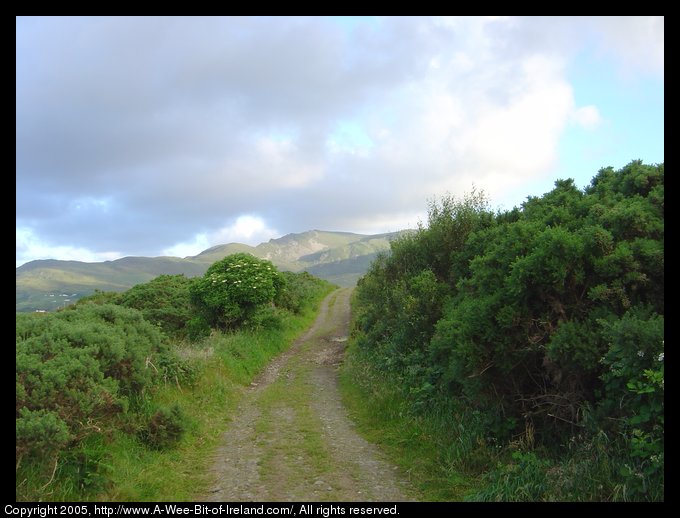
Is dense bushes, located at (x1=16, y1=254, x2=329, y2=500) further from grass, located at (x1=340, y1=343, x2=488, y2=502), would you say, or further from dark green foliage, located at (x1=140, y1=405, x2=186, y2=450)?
grass, located at (x1=340, y1=343, x2=488, y2=502)

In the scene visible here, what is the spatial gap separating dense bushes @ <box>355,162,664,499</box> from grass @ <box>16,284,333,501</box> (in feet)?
14.5

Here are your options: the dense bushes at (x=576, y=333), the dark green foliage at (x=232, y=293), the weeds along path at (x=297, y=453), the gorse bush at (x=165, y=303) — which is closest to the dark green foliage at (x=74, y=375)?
the weeds along path at (x=297, y=453)

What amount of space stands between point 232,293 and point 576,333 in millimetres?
15794

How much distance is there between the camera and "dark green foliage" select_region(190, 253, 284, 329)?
19547mm

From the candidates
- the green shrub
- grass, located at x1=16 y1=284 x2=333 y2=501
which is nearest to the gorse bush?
grass, located at x1=16 y1=284 x2=333 y2=501

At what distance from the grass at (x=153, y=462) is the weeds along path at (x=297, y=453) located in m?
0.37

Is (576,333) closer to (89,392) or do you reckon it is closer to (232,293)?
(89,392)

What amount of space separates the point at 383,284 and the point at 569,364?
12.5m

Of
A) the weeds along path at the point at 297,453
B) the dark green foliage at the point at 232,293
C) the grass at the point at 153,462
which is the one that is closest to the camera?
the grass at the point at 153,462

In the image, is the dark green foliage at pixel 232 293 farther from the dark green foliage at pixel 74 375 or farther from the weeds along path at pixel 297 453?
the dark green foliage at pixel 74 375

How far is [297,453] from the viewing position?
7859 millimetres

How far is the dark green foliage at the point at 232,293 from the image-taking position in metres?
19.5

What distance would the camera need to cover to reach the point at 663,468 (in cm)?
441
